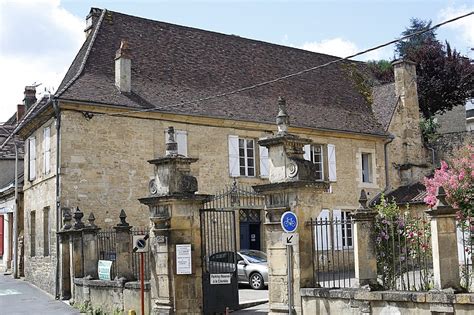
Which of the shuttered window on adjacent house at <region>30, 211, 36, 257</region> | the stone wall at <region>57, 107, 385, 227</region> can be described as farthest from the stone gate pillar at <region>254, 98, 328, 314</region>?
the shuttered window on adjacent house at <region>30, 211, 36, 257</region>

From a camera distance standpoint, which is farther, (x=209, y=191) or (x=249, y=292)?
(x=209, y=191)

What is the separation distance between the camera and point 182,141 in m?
21.4

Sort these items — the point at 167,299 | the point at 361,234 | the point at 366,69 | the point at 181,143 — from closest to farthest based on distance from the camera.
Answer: the point at 361,234
the point at 167,299
the point at 181,143
the point at 366,69

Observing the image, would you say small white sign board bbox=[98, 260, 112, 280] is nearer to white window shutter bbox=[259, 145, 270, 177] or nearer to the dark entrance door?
the dark entrance door

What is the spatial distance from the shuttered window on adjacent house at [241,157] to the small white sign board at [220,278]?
9477 mm

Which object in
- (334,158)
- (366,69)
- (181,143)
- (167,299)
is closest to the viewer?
(167,299)

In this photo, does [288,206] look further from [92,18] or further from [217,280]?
[92,18]

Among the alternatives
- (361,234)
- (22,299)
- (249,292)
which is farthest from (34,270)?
(361,234)

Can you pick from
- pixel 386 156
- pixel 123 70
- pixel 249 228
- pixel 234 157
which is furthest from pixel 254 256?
pixel 386 156

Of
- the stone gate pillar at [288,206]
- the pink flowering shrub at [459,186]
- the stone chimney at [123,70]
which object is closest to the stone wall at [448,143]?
the pink flowering shrub at [459,186]

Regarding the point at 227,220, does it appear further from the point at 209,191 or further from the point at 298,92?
the point at 298,92

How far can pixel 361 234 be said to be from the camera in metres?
9.94

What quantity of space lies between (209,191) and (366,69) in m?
13.3

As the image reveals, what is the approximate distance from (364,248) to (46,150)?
535 inches
